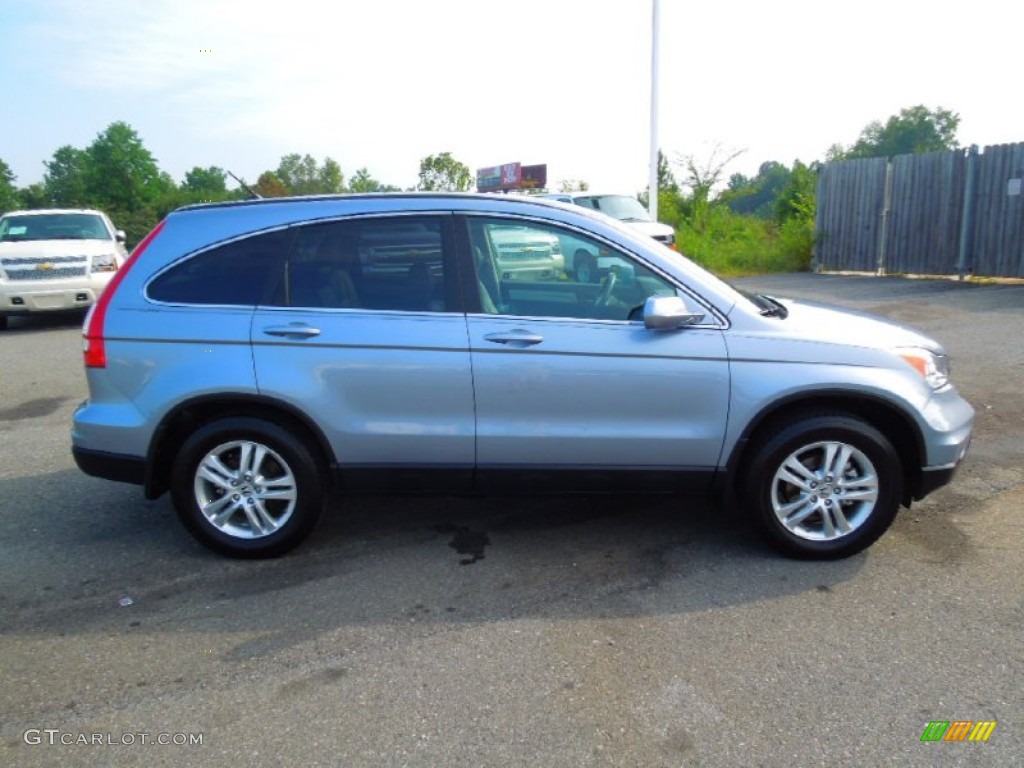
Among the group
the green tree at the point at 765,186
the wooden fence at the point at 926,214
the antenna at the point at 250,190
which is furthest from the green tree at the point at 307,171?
the antenna at the point at 250,190

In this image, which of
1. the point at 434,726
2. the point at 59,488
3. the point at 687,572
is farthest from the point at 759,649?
the point at 59,488

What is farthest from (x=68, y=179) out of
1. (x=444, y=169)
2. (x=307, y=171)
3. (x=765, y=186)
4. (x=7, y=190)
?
(x=765, y=186)

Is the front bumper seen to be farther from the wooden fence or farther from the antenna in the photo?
the wooden fence

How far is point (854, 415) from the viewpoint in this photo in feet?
12.9

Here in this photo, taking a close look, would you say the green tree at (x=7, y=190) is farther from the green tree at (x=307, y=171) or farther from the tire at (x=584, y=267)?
the tire at (x=584, y=267)

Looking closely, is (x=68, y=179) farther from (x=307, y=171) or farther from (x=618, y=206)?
(x=618, y=206)

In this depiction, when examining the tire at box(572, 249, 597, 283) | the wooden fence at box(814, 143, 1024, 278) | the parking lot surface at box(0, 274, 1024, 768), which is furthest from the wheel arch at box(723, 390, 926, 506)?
the wooden fence at box(814, 143, 1024, 278)

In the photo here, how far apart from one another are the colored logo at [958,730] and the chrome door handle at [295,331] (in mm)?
2967

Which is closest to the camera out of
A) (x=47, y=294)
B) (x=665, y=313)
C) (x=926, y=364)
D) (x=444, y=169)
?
(x=665, y=313)

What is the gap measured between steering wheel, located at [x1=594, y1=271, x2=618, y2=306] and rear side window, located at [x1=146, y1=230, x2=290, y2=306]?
158cm

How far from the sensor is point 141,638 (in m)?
3.38

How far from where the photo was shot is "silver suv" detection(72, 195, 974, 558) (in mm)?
3809

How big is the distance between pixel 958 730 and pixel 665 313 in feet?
6.41
